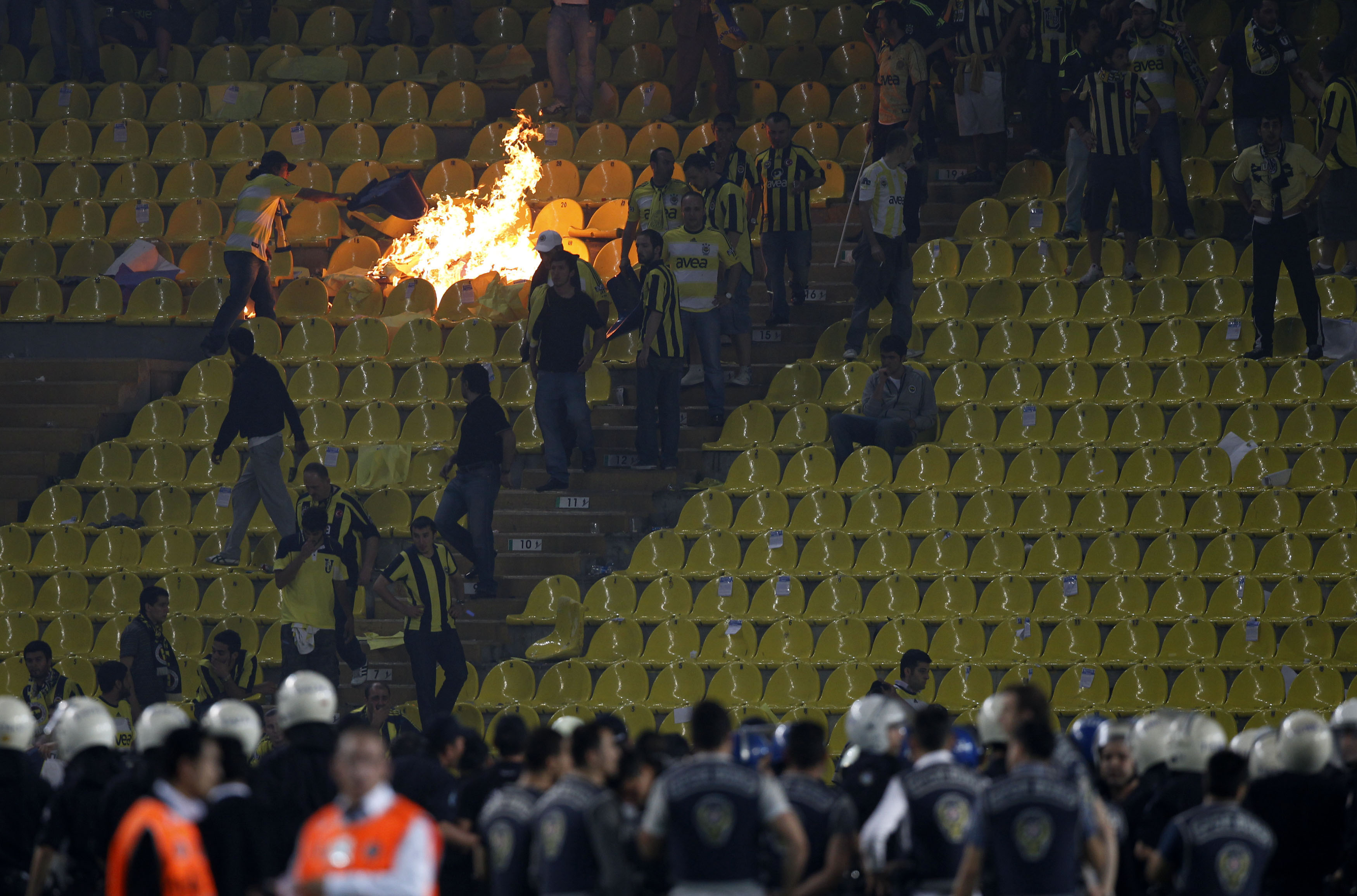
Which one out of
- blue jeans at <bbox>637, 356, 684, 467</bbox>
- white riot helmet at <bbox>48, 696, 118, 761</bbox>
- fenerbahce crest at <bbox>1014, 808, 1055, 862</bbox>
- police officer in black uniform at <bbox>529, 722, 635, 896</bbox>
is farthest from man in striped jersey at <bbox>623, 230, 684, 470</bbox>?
fenerbahce crest at <bbox>1014, 808, 1055, 862</bbox>

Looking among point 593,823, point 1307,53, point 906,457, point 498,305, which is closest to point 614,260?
point 498,305

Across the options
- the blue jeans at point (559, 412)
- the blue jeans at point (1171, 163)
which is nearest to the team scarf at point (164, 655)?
the blue jeans at point (559, 412)

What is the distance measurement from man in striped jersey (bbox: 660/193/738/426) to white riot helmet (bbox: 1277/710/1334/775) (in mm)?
9152

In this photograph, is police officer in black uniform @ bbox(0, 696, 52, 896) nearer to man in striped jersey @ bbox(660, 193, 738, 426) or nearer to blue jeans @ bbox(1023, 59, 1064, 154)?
man in striped jersey @ bbox(660, 193, 738, 426)

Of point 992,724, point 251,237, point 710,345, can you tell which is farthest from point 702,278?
point 992,724

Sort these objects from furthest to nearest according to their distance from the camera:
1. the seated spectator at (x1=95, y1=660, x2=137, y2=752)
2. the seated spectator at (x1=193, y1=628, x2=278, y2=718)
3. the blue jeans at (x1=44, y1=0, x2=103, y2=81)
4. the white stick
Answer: the blue jeans at (x1=44, y1=0, x2=103, y2=81) → the white stick → the seated spectator at (x1=193, y1=628, x2=278, y2=718) → the seated spectator at (x1=95, y1=660, x2=137, y2=752)

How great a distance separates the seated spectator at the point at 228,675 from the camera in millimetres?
15680

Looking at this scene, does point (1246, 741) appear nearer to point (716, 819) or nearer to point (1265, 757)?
point (1265, 757)

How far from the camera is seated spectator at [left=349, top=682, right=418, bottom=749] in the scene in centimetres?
1490

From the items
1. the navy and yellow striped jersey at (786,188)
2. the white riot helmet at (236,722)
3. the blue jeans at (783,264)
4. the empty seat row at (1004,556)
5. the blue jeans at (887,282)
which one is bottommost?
the white riot helmet at (236,722)

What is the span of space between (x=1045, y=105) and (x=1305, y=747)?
1186 centimetres

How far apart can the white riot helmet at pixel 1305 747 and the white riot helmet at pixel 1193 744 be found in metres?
0.30

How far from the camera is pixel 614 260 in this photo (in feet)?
65.0

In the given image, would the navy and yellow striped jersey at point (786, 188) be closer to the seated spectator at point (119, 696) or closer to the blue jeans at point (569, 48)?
the blue jeans at point (569, 48)
